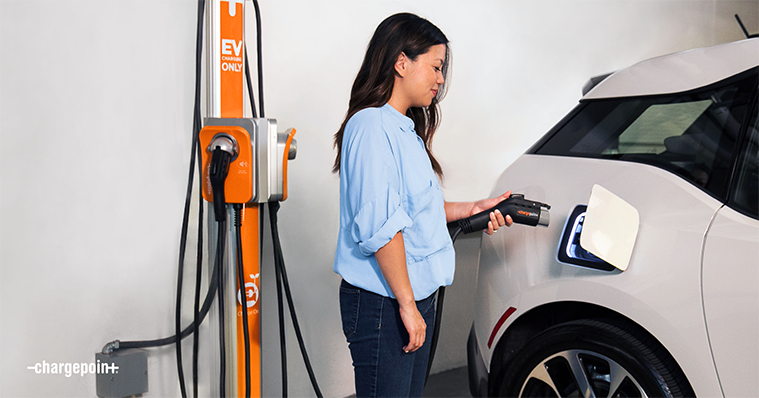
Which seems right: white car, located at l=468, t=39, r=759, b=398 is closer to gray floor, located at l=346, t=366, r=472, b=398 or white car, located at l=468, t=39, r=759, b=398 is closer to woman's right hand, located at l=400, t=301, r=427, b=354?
woman's right hand, located at l=400, t=301, r=427, b=354

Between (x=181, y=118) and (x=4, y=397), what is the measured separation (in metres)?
1.15

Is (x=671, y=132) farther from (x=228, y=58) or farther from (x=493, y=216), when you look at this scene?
(x=228, y=58)

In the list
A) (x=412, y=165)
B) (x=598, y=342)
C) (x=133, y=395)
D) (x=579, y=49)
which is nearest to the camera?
(x=412, y=165)

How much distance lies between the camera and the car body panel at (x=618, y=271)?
1574mm

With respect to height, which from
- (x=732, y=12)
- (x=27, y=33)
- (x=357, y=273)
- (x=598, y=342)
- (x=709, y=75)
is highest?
(x=732, y=12)

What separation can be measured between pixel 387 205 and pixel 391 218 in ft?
0.11

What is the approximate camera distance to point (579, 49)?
3941 millimetres

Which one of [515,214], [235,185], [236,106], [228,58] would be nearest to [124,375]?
[235,185]

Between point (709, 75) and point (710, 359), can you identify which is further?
point (709, 75)

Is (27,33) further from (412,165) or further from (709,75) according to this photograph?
(709,75)

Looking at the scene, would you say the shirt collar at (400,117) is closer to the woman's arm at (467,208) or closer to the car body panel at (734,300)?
the woman's arm at (467,208)

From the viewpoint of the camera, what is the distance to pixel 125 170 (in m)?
2.12

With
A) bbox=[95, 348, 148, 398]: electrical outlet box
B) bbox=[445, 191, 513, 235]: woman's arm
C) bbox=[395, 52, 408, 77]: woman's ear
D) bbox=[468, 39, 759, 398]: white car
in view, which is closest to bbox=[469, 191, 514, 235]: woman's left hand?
bbox=[445, 191, 513, 235]: woman's arm

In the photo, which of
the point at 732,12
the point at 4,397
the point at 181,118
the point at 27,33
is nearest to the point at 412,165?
the point at 181,118
